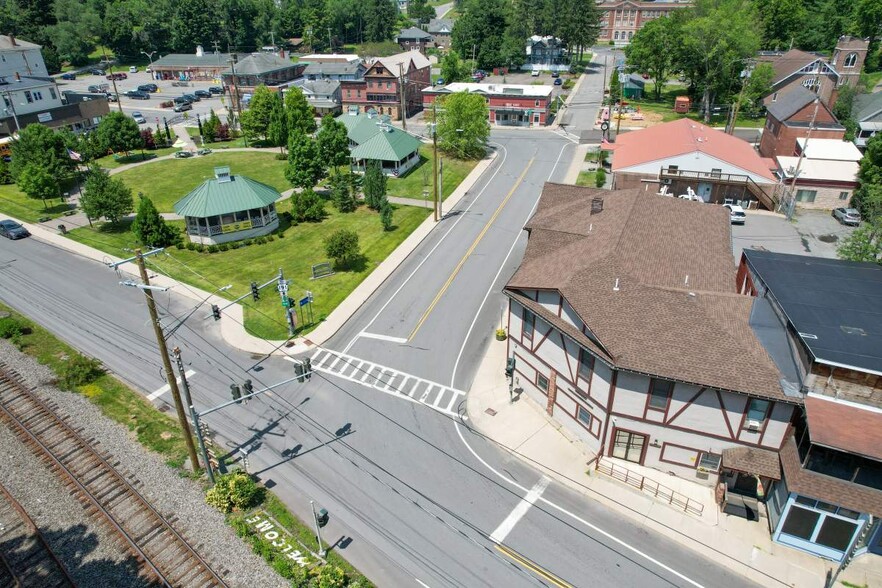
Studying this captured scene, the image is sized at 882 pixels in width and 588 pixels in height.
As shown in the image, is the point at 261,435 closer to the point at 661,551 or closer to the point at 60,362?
the point at 60,362

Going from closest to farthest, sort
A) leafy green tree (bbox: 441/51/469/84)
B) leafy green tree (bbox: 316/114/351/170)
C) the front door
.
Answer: the front door → leafy green tree (bbox: 316/114/351/170) → leafy green tree (bbox: 441/51/469/84)

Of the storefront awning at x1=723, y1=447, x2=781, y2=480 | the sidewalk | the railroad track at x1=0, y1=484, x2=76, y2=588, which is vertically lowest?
the sidewalk

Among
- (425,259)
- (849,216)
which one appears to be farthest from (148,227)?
(849,216)

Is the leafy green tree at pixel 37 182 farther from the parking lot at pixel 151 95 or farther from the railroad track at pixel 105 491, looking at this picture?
the parking lot at pixel 151 95

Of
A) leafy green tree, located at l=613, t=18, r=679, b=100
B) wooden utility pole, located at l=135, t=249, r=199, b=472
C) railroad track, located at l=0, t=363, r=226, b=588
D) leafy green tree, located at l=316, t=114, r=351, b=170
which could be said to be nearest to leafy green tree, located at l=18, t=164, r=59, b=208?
leafy green tree, located at l=316, t=114, r=351, b=170

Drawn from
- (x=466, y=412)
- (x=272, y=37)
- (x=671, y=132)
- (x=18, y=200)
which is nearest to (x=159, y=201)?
(x=18, y=200)

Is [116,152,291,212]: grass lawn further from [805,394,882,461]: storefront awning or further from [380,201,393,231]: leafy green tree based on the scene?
[805,394,882,461]: storefront awning
